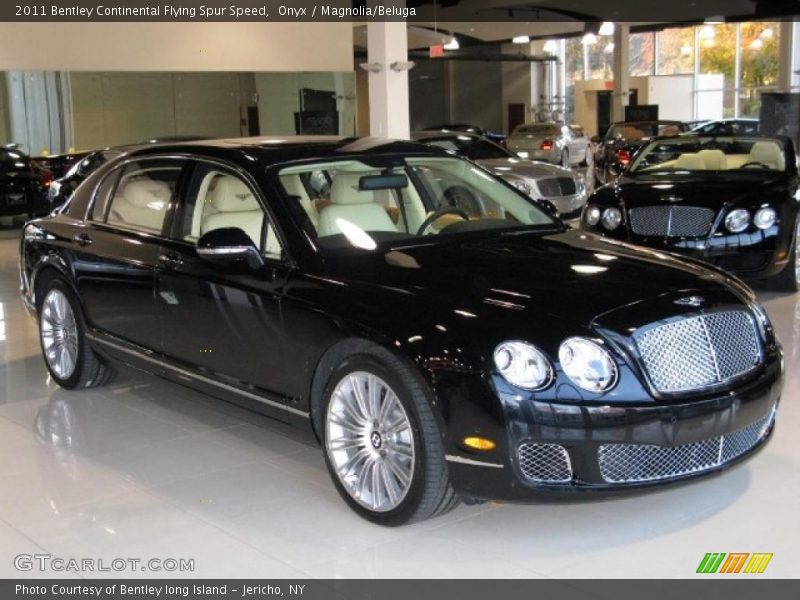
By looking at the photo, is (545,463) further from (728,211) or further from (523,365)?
(728,211)

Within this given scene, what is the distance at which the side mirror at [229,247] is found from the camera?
4.16 metres

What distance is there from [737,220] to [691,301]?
4259 millimetres

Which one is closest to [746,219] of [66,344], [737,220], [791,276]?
[737,220]

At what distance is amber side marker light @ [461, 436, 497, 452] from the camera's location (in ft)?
11.0

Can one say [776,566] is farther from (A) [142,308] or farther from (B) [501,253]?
(A) [142,308]

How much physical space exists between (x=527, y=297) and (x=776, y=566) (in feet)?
4.03

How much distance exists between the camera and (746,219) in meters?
7.64

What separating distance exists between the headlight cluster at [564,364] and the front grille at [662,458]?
9.0 inches

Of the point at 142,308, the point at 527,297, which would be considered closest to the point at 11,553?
the point at 142,308

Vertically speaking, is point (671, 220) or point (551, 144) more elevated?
point (551, 144)

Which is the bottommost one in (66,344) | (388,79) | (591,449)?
(66,344)

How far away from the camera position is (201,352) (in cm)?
458

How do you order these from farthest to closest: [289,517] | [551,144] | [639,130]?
1. [551,144]
2. [639,130]
3. [289,517]

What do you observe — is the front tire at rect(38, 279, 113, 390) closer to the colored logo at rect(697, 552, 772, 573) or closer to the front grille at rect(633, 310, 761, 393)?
the front grille at rect(633, 310, 761, 393)
